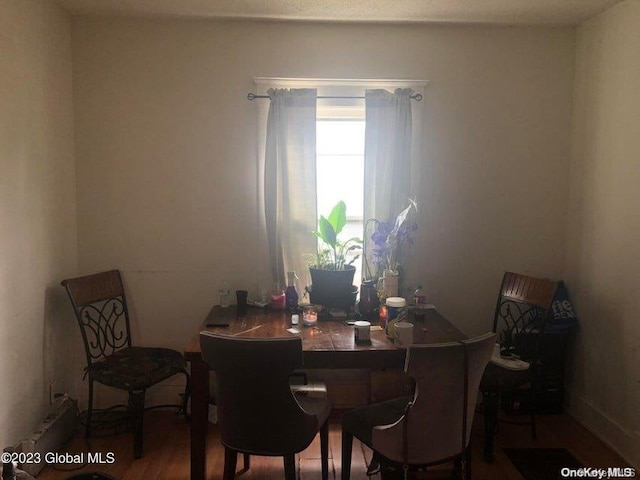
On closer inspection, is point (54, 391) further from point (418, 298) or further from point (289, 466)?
point (418, 298)

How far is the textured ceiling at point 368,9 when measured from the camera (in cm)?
279

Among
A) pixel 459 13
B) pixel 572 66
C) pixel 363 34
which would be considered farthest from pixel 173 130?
pixel 572 66

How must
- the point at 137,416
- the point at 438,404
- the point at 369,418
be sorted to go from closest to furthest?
the point at 438,404 < the point at 369,418 < the point at 137,416

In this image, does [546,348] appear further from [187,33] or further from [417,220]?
[187,33]

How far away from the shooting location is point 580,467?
2568mm

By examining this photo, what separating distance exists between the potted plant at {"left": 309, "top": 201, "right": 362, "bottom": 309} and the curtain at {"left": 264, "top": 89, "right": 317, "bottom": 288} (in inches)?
4.6

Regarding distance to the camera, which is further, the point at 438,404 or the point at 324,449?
the point at 324,449

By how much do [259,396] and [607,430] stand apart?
219 cm

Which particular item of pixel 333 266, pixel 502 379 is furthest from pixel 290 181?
pixel 502 379

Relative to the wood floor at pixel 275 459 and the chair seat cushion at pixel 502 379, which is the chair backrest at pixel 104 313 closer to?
the wood floor at pixel 275 459

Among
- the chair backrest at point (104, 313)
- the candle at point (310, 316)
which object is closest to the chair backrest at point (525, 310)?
the candle at point (310, 316)

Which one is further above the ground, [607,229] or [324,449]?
[607,229]

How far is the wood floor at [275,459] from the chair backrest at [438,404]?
0.72 meters

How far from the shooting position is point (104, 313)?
3.14 metres
